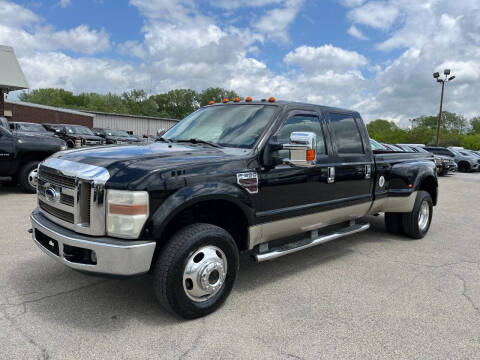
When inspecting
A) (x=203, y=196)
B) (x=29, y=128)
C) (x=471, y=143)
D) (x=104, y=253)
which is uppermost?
(x=471, y=143)

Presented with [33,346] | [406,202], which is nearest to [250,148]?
[33,346]

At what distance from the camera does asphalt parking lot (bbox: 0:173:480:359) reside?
108 inches

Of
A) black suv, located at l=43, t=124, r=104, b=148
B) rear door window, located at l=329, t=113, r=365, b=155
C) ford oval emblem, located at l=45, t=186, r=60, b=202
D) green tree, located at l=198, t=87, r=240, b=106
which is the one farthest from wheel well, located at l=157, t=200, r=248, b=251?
green tree, located at l=198, t=87, r=240, b=106

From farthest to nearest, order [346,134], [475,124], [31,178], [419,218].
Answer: [475,124]
[31,178]
[419,218]
[346,134]

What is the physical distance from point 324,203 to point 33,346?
2.91 meters

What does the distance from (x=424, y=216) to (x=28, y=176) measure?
7830mm

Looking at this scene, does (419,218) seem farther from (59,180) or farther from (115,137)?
(115,137)

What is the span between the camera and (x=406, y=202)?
5.55 meters

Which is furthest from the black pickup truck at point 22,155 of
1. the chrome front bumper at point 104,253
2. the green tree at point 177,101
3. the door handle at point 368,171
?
the green tree at point 177,101

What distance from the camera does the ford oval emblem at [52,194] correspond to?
123 inches

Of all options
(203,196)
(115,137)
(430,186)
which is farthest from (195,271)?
(115,137)

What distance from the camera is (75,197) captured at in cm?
291

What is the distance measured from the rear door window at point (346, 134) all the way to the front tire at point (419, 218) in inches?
61.4

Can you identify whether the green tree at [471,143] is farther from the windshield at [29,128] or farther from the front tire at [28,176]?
the front tire at [28,176]
